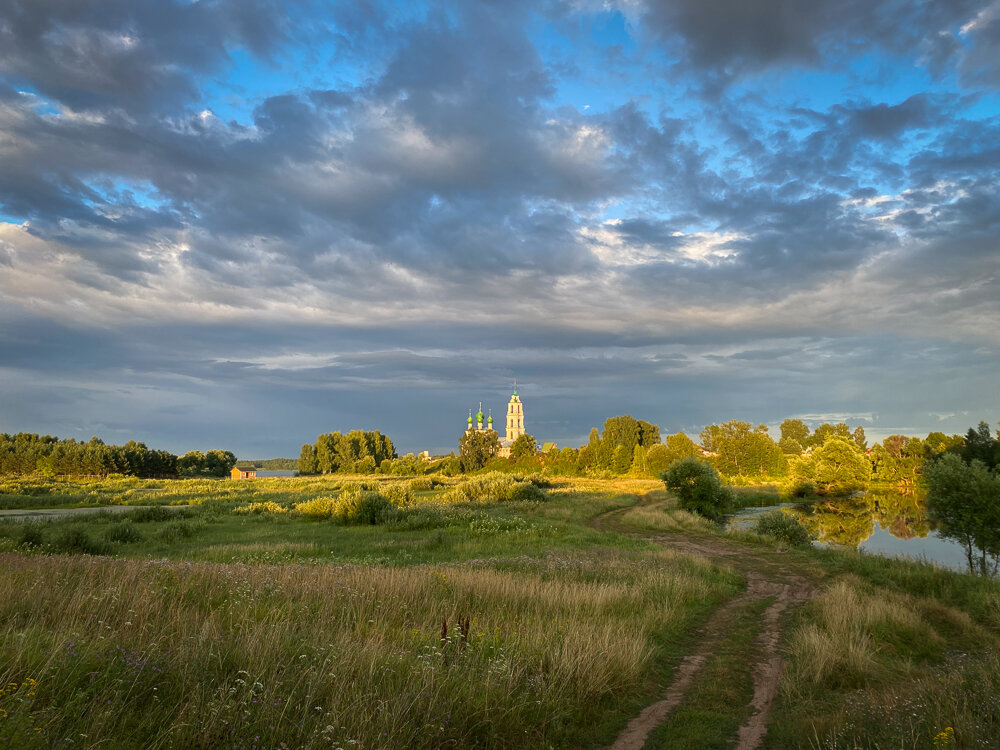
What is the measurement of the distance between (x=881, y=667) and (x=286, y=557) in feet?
56.6

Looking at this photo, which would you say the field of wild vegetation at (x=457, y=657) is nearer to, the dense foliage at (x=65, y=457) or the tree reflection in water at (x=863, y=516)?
the tree reflection in water at (x=863, y=516)

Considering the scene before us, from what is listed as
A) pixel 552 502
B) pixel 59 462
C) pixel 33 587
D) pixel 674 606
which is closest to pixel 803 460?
pixel 552 502

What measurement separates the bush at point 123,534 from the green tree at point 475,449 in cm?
10423

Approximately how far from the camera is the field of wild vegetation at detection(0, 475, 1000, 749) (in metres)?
4.55

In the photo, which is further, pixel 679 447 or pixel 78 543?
pixel 679 447

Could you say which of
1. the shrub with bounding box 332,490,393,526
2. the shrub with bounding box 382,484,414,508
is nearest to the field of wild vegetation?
the shrub with bounding box 332,490,393,526

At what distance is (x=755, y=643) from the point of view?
10.9m

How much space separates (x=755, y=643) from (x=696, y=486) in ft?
120

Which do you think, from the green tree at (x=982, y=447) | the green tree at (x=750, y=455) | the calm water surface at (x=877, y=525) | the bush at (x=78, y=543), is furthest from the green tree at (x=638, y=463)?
the bush at (x=78, y=543)

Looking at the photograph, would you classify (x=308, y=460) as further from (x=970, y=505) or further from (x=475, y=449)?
(x=970, y=505)

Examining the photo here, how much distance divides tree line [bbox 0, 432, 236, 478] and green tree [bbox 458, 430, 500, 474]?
6428 centimetres

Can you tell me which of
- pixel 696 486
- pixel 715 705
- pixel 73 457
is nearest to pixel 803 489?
pixel 696 486

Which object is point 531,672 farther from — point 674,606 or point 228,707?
point 674,606

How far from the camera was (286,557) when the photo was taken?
1898 cm
